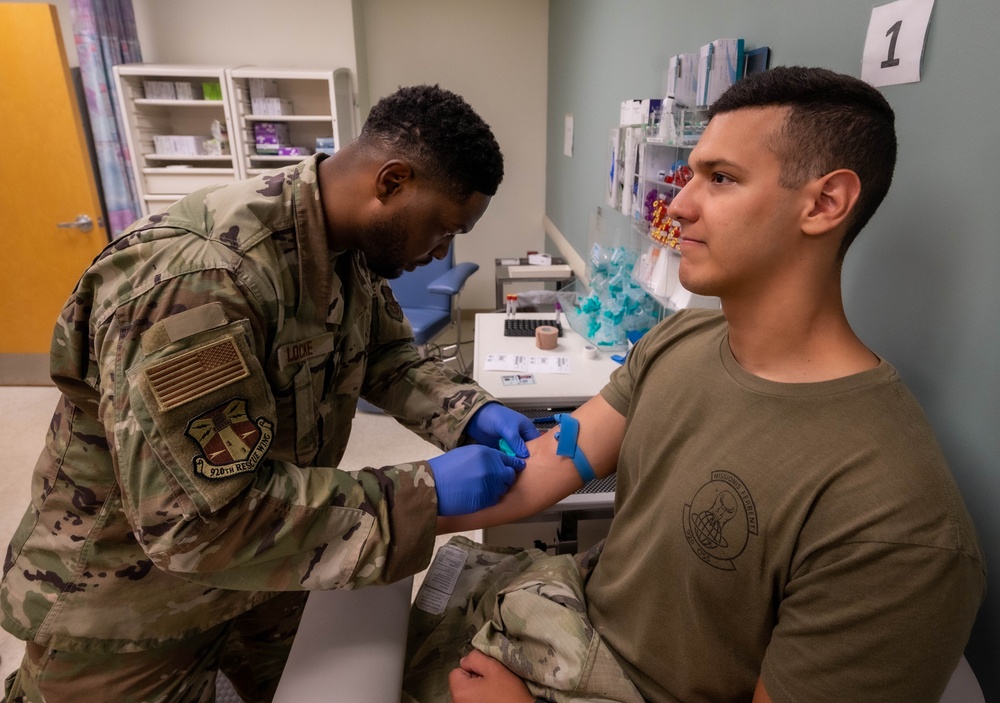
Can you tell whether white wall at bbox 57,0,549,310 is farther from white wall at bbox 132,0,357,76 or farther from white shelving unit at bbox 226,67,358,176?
white shelving unit at bbox 226,67,358,176

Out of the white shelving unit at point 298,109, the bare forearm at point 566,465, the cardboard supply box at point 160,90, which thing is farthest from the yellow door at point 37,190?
the bare forearm at point 566,465

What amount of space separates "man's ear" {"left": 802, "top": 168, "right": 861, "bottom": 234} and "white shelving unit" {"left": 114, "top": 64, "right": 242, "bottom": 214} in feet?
11.3

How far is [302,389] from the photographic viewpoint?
0.98 meters

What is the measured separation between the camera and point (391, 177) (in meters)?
0.92

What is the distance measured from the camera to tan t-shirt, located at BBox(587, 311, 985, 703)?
23.4 inches

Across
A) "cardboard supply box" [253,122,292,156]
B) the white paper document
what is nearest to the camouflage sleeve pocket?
the white paper document

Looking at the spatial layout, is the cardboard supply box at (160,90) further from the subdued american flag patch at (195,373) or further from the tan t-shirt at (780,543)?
the tan t-shirt at (780,543)

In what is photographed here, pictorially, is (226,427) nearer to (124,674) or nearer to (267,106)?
(124,674)

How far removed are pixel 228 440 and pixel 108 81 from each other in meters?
3.69

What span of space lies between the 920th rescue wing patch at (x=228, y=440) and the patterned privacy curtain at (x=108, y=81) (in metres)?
3.07

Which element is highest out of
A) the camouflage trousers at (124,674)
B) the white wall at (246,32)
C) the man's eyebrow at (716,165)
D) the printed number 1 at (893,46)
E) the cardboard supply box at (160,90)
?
the white wall at (246,32)

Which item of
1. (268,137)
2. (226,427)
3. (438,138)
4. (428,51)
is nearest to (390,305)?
(438,138)

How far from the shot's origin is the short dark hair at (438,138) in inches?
36.2

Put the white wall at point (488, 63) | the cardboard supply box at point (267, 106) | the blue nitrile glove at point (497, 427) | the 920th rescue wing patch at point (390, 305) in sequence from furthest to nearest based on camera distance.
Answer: the white wall at point (488, 63), the cardboard supply box at point (267, 106), the 920th rescue wing patch at point (390, 305), the blue nitrile glove at point (497, 427)
